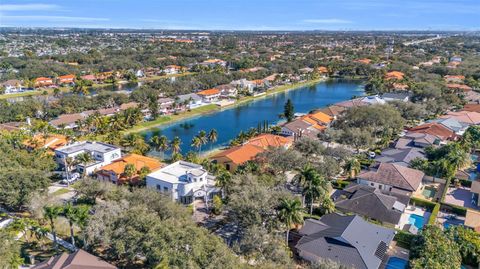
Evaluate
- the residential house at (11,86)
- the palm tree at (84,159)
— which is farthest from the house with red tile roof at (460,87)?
the residential house at (11,86)

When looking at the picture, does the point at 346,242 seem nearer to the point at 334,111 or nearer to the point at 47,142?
the point at 47,142

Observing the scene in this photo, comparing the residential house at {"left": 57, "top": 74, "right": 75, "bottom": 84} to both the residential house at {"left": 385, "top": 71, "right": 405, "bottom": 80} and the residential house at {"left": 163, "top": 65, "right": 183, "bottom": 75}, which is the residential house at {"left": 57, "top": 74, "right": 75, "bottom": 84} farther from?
the residential house at {"left": 385, "top": 71, "right": 405, "bottom": 80}

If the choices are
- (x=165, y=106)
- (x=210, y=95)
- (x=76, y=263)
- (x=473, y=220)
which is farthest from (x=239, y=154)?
(x=210, y=95)

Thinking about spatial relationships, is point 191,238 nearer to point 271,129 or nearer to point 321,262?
point 321,262

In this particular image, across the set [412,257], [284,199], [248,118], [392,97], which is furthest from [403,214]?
[392,97]

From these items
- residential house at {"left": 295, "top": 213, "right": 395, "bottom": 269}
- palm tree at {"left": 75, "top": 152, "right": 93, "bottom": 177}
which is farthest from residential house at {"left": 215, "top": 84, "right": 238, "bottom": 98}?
residential house at {"left": 295, "top": 213, "right": 395, "bottom": 269}

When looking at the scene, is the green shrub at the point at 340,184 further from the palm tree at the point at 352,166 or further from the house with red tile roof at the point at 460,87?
the house with red tile roof at the point at 460,87

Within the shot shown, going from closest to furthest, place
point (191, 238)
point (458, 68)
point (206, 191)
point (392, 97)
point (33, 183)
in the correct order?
point (191, 238) < point (33, 183) < point (206, 191) < point (392, 97) < point (458, 68)

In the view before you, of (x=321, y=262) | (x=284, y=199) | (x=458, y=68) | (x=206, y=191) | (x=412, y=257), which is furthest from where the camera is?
(x=458, y=68)
